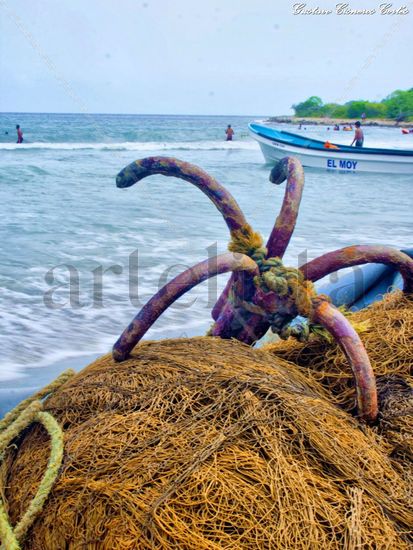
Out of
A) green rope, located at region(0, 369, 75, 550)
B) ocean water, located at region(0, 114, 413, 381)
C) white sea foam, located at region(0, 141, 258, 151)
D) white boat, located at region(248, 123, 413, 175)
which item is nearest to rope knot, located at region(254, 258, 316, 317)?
green rope, located at region(0, 369, 75, 550)

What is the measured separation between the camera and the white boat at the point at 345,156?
1572cm

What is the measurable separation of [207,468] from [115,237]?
684cm

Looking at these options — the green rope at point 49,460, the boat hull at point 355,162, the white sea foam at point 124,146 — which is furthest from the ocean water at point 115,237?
the white sea foam at point 124,146

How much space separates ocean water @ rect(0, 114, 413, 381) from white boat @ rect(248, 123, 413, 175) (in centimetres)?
32

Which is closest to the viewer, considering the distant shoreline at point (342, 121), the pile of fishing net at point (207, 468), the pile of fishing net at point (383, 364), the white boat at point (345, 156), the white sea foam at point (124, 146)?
the pile of fishing net at point (207, 468)

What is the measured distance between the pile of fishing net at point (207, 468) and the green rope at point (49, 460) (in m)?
0.02

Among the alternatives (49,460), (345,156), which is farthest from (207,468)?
(345,156)

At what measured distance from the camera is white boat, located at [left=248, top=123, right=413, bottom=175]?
15719mm

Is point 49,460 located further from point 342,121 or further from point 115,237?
point 342,121

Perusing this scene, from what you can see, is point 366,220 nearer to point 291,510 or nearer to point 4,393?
point 4,393

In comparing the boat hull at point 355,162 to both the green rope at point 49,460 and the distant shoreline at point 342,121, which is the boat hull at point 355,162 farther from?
the distant shoreline at point 342,121

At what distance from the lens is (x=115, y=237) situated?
26.2 feet

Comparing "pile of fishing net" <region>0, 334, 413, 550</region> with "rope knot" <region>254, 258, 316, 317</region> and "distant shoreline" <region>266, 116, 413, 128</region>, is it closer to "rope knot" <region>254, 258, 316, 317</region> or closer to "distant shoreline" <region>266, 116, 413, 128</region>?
"rope knot" <region>254, 258, 316, 317</region>

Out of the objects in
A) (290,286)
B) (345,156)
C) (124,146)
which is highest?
(124,146)
